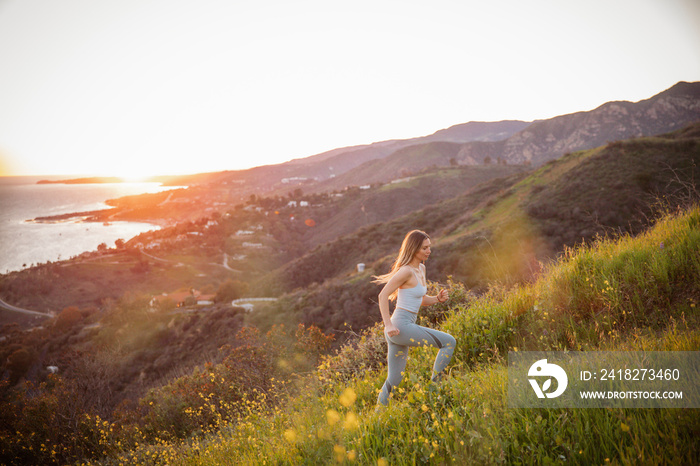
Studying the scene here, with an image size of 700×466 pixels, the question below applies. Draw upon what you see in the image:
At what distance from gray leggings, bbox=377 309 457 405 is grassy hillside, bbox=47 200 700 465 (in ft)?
0.51

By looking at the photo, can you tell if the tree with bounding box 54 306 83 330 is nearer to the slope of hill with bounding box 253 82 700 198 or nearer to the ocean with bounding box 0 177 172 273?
the ocean with bounding box 0 177 172 273

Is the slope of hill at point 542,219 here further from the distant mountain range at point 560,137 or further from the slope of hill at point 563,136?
the distant mountain range at point 560,137

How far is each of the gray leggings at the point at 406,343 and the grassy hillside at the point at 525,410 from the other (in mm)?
154

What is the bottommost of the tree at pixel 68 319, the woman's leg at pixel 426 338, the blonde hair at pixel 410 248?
the tree at pixel 68 319

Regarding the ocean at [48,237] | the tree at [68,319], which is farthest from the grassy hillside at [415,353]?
the ocean at [48,237]

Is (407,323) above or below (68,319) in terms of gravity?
above

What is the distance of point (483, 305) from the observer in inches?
184

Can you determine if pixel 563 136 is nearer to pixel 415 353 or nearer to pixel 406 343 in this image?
pixel 415 353

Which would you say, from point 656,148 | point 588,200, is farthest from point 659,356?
point 656,148

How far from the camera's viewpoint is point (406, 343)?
360 cm

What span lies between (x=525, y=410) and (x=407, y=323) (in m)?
1.48

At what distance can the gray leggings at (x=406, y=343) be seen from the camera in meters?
3.49

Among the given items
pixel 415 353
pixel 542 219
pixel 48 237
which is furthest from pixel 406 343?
pixel 48 237

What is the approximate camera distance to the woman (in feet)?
11.4
